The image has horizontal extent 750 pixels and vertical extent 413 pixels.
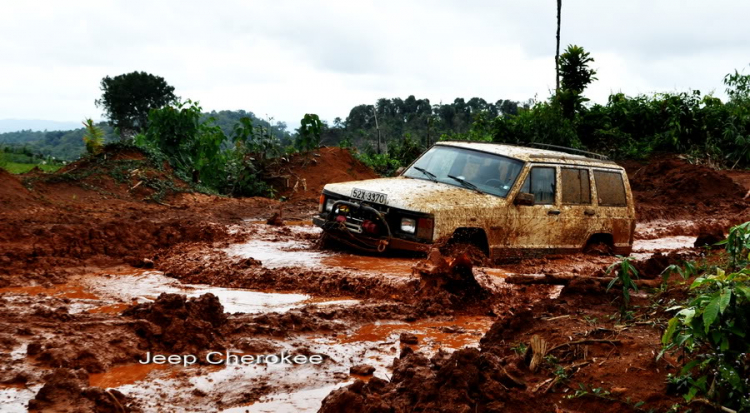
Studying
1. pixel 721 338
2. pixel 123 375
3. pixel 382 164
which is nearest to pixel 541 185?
pixel 721 338

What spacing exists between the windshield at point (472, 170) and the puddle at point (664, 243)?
14.6 ft

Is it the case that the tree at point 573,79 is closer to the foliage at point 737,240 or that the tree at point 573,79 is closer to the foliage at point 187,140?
the foliage at point 187,140

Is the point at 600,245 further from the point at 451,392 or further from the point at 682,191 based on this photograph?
the point at 682,191

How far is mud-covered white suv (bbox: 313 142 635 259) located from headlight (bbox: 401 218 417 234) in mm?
12

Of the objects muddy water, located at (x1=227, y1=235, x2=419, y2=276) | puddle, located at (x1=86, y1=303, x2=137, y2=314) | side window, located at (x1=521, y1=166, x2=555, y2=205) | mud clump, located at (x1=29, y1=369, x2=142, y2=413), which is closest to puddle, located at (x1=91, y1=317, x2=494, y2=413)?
mud clump, located at (x1=29, y1=369, x2=142, y2=413)

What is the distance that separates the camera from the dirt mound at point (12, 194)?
1190cm

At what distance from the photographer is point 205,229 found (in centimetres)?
1018

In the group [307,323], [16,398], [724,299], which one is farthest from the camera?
[307,323]

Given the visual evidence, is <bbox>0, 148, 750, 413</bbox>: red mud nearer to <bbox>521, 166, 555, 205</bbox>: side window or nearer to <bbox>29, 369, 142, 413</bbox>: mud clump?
<bbox>29, 369, 142, 413</bbox>: mud clump

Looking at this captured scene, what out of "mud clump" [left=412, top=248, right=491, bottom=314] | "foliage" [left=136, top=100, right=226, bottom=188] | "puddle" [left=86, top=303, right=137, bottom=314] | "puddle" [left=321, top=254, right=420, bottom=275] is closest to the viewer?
"puddle" [left=86, top=303, right=137, bottom=314]

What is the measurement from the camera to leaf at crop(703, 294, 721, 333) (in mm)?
3213

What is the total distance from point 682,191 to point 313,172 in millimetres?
10710

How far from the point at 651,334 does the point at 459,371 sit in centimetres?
149

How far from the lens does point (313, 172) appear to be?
20.7 meters
